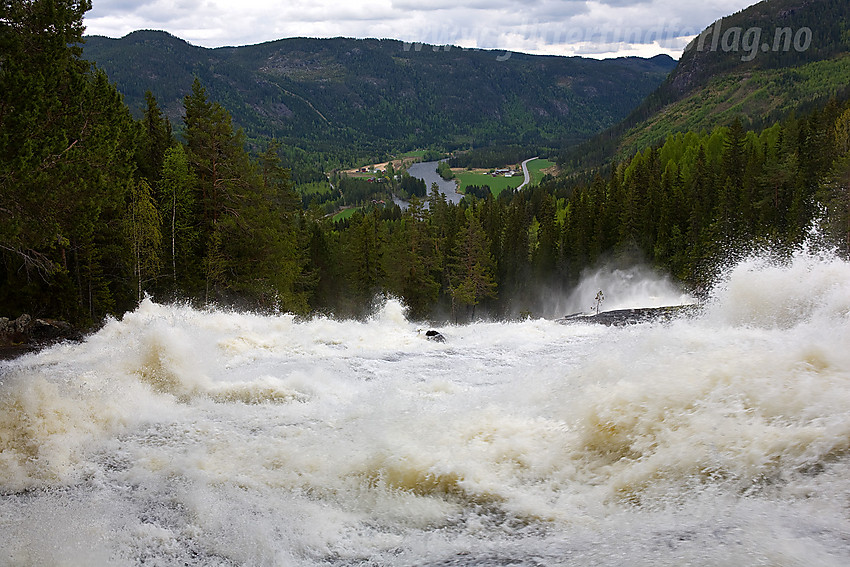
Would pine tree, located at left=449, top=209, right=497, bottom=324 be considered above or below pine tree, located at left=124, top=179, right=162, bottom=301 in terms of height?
below

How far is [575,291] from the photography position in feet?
217

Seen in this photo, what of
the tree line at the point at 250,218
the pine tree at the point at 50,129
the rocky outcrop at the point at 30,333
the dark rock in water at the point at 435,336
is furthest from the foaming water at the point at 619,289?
the pine tree at the point at 50,129

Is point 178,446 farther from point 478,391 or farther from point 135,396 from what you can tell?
point 478,391

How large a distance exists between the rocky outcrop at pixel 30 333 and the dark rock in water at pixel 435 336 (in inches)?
525

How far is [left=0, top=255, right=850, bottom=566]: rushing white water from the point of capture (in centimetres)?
730

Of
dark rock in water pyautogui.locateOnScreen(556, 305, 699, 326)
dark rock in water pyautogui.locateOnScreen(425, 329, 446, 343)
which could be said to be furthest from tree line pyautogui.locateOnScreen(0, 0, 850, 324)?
dark rock in water pyautogui.locateOnScreen(556, 305, 699, 326)

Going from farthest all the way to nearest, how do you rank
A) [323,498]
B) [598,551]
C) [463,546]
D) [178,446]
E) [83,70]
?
[83,70]
[178,446]
[323,498]
[463,546]
[598,551]

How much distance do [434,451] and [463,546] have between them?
2.61m

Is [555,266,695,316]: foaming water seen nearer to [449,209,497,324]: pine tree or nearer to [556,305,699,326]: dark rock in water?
[449,209,497,324]: pine tree

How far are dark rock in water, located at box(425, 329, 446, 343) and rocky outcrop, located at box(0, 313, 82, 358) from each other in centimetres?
1333

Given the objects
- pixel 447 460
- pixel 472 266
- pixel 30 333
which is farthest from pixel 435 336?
pixel 472 266

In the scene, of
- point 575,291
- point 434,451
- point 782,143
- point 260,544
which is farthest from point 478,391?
point 782,143

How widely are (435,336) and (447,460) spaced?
43.6 feet

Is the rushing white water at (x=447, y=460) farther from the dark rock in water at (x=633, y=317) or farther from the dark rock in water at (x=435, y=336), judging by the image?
the dark rock in water at (x=633, y=317)
